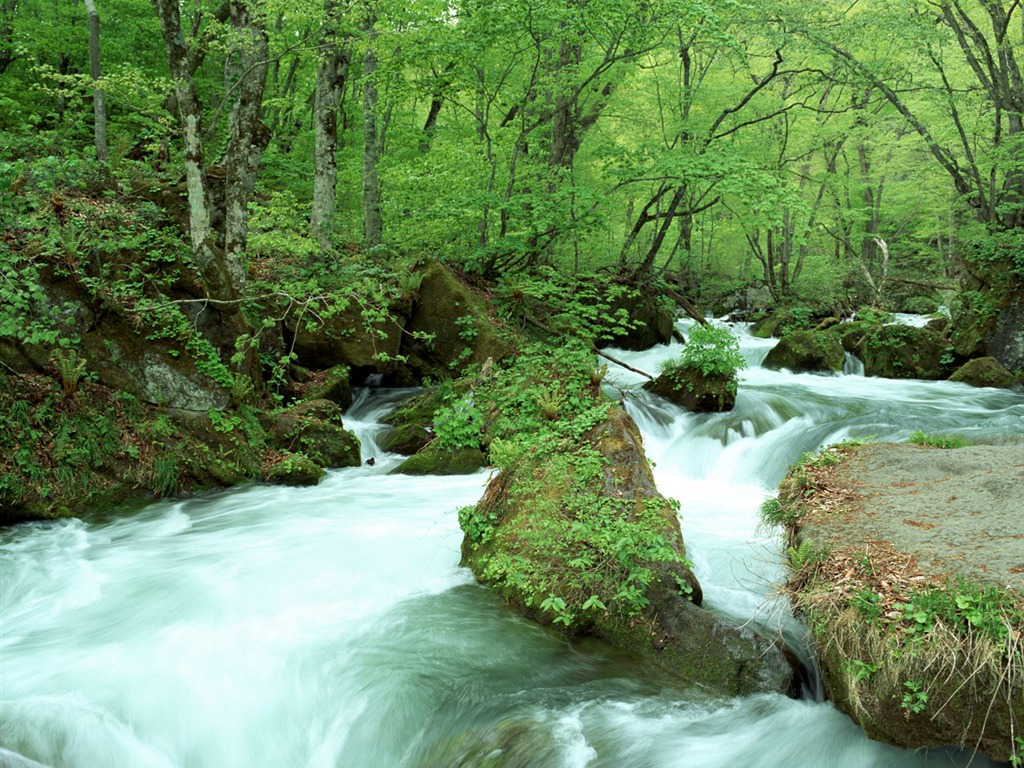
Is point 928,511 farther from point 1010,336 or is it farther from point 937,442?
point 1010,336

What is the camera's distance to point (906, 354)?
1512cm

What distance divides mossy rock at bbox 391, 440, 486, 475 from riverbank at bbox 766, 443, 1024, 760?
4746mm

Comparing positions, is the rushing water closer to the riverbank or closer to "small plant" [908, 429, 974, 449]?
the riverbank

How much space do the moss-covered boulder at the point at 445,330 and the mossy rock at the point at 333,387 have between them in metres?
1.58

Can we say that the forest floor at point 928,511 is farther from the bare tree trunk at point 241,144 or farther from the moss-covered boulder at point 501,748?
the bare tree trunk at point 241,144

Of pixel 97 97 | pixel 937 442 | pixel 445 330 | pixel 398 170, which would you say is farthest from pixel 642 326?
pixel 97 97

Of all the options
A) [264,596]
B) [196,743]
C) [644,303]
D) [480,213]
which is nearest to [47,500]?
[264,596]

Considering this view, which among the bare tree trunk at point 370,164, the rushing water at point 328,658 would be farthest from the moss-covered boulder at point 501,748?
the bare tree trunk at point 370,164

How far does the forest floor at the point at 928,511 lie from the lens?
375cm

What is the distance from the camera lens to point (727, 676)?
4.27m

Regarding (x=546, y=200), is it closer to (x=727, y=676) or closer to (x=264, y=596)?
(x=264, y=596)

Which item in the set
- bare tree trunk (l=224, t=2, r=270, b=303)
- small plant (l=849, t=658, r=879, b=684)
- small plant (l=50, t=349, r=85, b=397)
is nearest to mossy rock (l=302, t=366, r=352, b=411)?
Result: bare tree trunk (l=224, t=2, r=270, b=303)

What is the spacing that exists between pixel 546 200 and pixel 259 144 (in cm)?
527

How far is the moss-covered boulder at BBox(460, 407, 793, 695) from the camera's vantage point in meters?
4.39
